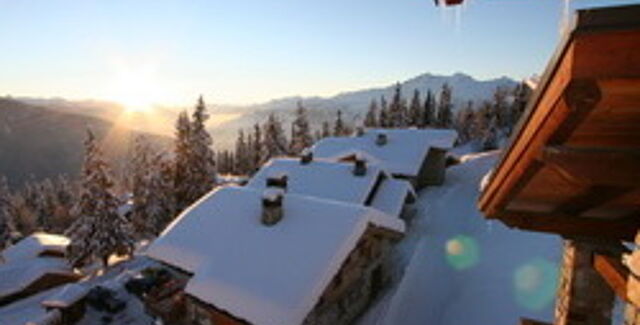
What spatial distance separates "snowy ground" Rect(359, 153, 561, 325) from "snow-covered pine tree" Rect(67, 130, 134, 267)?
67.7 feet

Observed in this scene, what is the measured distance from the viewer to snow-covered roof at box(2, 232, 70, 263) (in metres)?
38.6

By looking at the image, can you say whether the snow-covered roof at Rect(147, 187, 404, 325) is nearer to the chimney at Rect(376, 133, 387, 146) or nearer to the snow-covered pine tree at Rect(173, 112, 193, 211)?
the snow-covered pine tree at Rect(173, 112, 193, 211)

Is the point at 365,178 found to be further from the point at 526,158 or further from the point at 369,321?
the point at 526,158

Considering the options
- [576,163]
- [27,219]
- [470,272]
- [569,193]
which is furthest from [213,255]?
[27,219]

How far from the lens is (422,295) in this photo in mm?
18969

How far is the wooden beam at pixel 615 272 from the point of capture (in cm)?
395

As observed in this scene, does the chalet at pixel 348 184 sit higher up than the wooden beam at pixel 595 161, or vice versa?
the wooden beam at pixel 595 161

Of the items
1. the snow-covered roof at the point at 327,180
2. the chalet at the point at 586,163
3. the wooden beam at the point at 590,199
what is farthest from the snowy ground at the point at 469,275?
the wooden beam at the point at 590,199

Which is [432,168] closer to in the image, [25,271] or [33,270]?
[33,270]

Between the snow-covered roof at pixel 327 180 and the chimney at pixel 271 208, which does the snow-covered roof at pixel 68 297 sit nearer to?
the snow-covered roof at pixel 327 180

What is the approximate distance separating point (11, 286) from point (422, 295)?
1263 inches

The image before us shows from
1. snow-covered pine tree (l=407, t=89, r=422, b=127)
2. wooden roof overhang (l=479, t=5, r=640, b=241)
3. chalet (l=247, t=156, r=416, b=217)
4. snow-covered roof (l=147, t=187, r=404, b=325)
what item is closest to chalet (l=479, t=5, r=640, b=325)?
Result: wooden roof overhang (l=479, t=5, r=640, b=241)

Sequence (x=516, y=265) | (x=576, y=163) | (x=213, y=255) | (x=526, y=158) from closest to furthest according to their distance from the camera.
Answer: (x=576, y=163)
(x=526, y=158)
(x=213, y=255)
(x=516, y=265)

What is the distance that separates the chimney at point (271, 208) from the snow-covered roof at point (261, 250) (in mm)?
258
